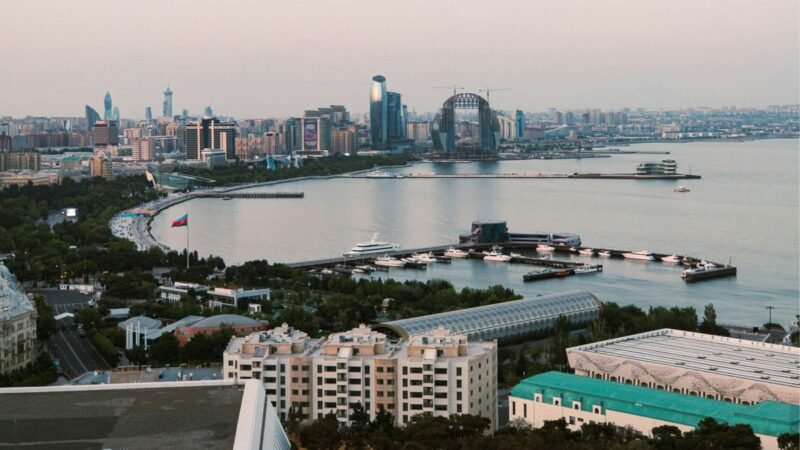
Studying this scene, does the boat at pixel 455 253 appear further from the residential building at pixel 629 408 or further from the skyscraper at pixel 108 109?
the skyscraper at pixel 108 109

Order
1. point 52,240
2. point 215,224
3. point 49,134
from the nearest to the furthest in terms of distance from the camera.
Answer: point 52,240 → point 215,224 → point 49,134

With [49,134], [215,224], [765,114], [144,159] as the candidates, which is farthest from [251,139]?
[765,114]

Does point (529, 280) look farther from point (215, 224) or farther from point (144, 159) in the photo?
point (144, 159)

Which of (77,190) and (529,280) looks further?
(77,190)

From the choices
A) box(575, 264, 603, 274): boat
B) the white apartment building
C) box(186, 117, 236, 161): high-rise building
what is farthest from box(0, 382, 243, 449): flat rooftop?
box(186, 117, 236, 161): high-rise building

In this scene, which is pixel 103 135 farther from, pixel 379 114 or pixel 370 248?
pixel 370 248

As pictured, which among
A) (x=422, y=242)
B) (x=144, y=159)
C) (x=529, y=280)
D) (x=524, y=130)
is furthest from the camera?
(x=524, y=130)

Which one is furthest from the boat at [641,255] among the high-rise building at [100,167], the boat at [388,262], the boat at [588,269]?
the high-rise building at [100,167]

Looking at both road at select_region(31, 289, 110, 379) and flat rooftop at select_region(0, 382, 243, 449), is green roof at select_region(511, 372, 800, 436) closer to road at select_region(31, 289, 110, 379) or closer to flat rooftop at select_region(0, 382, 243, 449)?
flat rooftop at select_region(0, 382, 243, 449)
